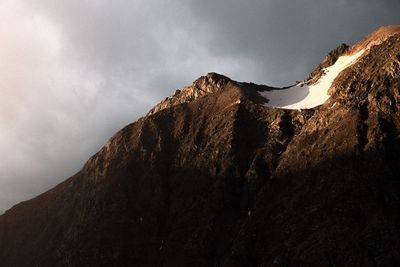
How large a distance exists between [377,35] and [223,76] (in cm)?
3761

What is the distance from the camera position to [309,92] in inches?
4218

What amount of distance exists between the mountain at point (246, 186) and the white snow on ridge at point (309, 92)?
18.8 inches

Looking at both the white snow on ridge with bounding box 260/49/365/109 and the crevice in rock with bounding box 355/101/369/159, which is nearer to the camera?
the crevice in rock with bounding box 355/101/369/159

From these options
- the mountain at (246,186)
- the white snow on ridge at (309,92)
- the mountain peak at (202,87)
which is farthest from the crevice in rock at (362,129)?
the mountain peak at (202,87)

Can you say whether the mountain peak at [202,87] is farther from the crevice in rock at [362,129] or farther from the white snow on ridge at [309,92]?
the crevice in rock at [362,129]

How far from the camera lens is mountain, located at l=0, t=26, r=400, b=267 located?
2395 inches

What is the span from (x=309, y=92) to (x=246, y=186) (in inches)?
1444

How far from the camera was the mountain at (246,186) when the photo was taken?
60.8 m

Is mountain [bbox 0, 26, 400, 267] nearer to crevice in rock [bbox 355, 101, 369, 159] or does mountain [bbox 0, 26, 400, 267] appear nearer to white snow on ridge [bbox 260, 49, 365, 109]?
crevice in rock [bbox 355, 101, 369, 159]

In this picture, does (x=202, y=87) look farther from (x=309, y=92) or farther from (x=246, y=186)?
(x=246, y=186)

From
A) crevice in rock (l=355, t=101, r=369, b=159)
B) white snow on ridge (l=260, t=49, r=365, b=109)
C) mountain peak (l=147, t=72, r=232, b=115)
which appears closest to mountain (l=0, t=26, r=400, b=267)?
crevice in rock (l=355, t=101, r=369, b=159)

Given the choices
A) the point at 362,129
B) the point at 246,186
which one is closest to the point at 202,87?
the point at 246,186

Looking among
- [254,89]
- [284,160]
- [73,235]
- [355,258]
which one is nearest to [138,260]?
[73,235]

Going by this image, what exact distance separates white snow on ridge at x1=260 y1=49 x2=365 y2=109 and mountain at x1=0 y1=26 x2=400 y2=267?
48 centimetres
